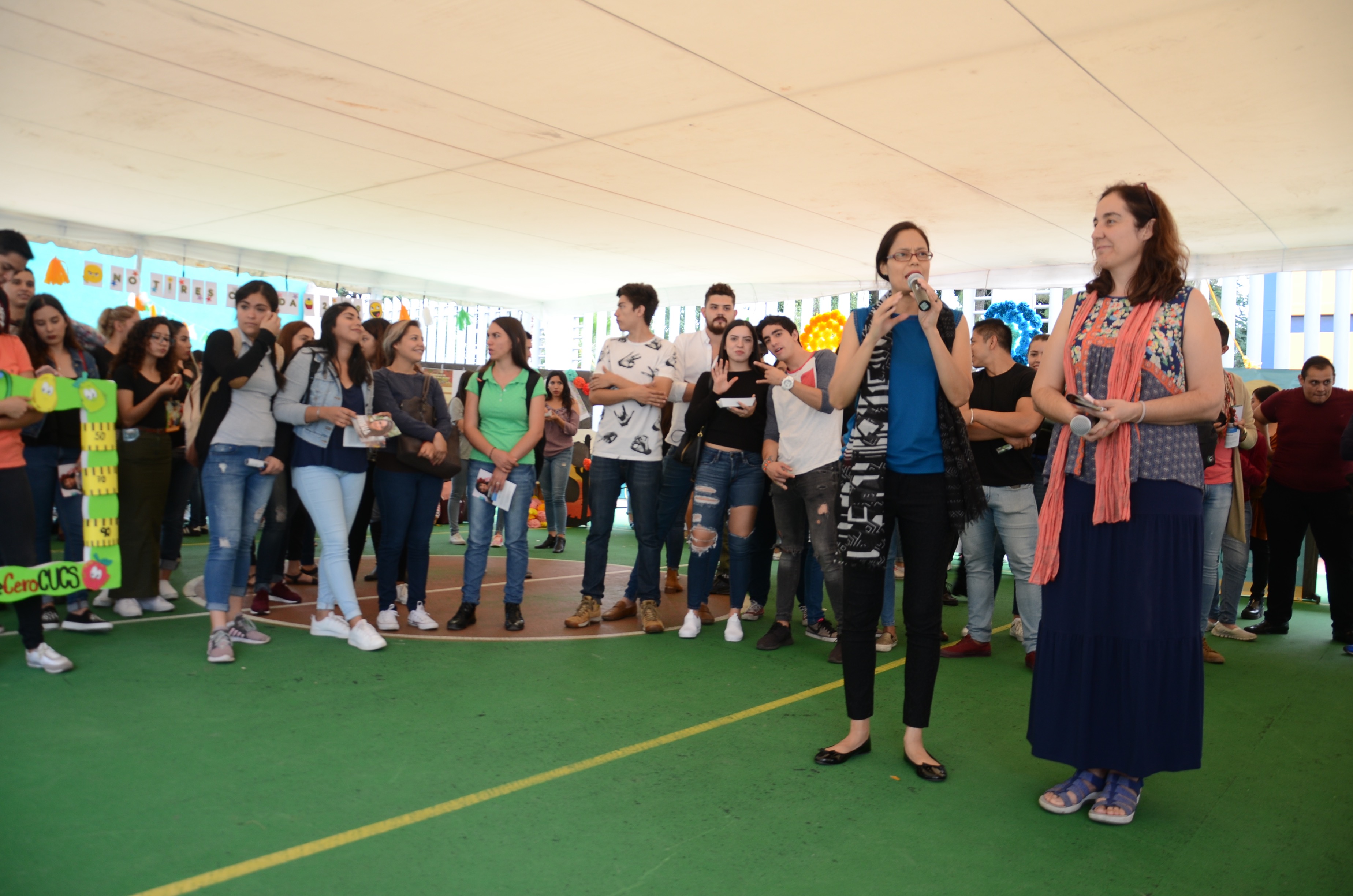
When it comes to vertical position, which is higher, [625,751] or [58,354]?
[58,354]

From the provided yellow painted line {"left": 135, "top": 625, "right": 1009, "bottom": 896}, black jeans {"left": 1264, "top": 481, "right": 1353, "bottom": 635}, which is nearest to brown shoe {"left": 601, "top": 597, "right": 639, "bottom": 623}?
yellow painted line {"left": 135, "top": 625, "right": 1009, "bottom": 896}

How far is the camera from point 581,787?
3111mm

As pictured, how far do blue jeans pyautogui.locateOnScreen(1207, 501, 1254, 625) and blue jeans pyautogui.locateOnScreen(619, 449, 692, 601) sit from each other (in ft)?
12.2

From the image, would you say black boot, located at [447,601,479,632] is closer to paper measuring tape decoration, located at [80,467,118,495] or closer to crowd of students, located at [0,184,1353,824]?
crowd of students, located at [0,184,1353,824]

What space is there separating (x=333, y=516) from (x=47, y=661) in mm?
1403

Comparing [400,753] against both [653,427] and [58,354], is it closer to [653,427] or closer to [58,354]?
[653,427]

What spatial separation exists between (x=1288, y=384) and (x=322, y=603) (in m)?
9.12

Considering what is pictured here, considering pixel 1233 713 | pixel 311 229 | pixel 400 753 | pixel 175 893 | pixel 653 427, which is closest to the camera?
pixel 175 893

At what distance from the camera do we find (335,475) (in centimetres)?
492

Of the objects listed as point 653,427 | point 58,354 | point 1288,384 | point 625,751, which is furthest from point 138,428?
point 1288,384

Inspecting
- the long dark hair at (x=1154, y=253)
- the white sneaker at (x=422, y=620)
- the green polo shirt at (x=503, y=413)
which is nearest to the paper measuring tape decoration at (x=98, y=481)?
the white sneaker at (x=422, y=620)

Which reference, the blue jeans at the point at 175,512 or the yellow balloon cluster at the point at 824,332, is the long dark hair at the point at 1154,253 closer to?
the blue jeans at the point at 175,512

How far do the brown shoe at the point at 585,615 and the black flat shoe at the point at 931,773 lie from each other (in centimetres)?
266

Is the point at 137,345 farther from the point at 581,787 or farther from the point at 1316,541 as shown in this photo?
the point at 1316,541
